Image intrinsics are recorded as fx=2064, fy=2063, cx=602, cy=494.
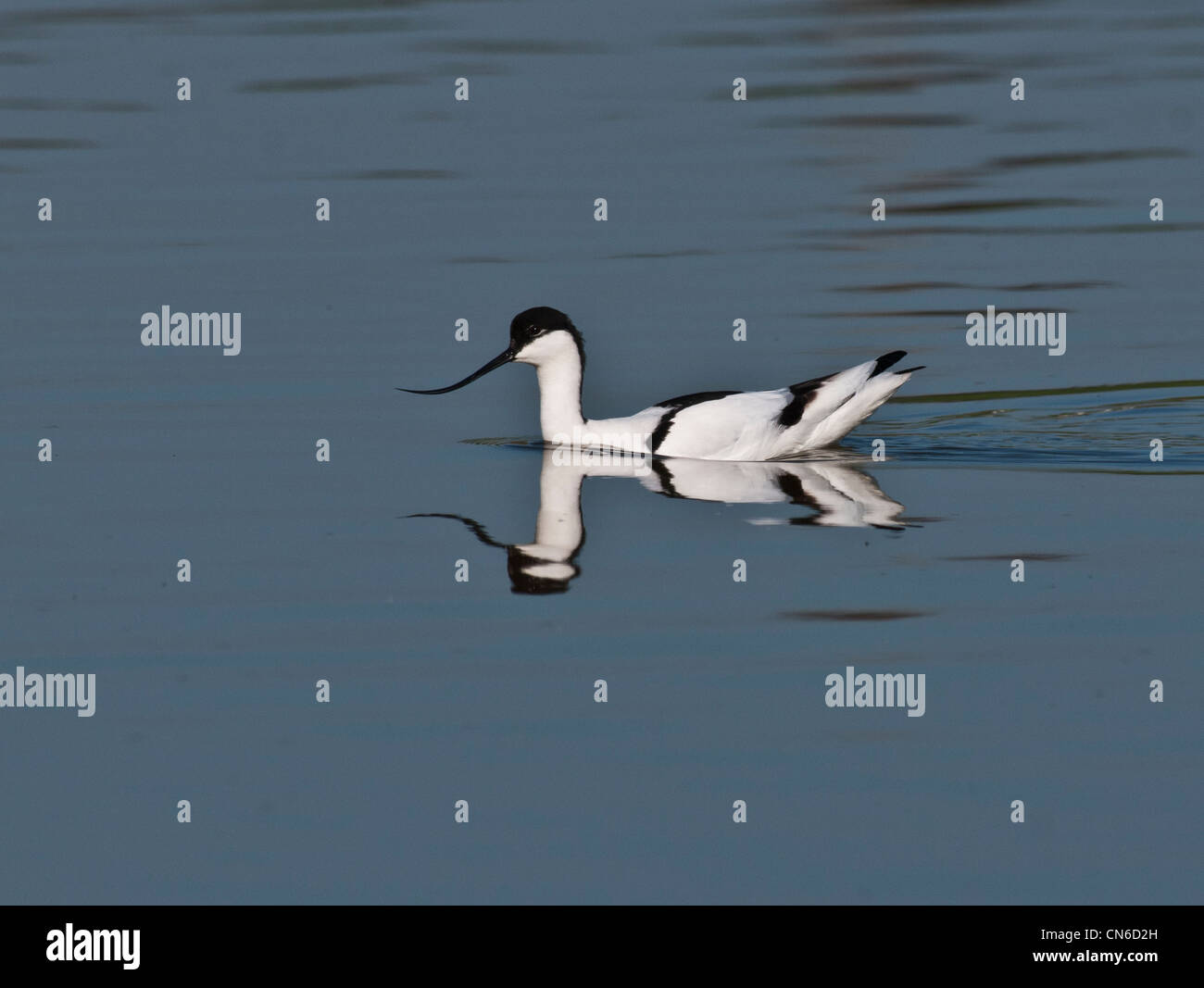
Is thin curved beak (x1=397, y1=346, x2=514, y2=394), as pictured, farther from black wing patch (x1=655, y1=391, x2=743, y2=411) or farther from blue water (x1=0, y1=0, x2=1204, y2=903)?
black wing patch (x1=655, y1=391, x2=743, y2=411)

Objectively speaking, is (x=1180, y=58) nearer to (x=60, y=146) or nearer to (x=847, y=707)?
(x=60, y=146)

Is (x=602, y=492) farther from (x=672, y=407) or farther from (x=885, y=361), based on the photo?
(x=885, y=361)

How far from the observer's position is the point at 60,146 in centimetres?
2225

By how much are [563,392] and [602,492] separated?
1588 millimetres

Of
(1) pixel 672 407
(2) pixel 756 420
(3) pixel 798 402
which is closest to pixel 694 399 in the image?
(1) pixel 672 407

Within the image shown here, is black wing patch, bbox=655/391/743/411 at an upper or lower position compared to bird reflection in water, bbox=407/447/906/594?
upper

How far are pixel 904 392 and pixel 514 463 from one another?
289cm

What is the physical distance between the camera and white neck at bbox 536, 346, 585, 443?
43.4ft

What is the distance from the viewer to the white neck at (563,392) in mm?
13234

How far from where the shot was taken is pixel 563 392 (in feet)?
43.5

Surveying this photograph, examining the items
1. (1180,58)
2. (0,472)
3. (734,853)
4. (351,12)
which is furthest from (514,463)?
(351,12)

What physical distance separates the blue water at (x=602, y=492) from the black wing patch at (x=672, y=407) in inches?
16.0

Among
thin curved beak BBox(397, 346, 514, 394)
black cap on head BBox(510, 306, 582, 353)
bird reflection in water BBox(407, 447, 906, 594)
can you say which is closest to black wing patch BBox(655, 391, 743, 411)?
bird reflection in water BBox(407, 447, 906, 594)

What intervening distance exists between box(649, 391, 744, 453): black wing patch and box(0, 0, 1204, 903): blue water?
41 centimetres
